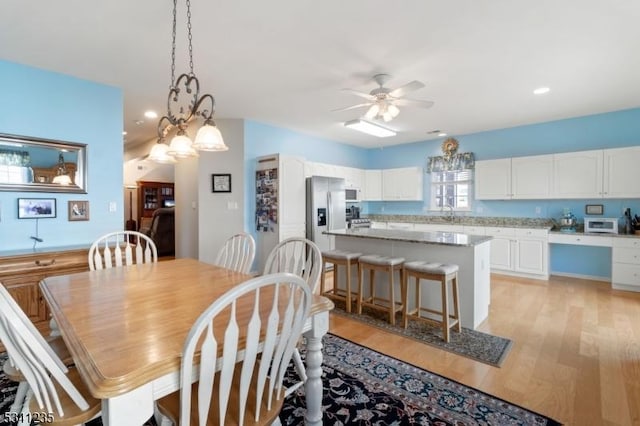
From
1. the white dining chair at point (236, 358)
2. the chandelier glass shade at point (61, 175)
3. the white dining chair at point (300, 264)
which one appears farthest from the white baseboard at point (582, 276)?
the chandelier glass shade at point (61, 175)

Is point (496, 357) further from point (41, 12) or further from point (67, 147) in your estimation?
point (67, 147)

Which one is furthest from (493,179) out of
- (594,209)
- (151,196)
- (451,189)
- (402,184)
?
(151,196)

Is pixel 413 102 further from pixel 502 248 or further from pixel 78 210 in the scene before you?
pixel 78 210

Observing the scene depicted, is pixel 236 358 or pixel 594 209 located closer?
pixel 236 358

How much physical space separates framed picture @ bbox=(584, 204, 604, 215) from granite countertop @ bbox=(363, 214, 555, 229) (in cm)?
46

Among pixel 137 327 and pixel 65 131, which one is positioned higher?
pixel 65 131

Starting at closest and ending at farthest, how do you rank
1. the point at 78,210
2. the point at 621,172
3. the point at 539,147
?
the point at 78,210
the point at 621,172
the point at 539,147

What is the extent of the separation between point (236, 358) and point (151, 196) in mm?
9915

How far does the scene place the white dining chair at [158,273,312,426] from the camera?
3.05ft

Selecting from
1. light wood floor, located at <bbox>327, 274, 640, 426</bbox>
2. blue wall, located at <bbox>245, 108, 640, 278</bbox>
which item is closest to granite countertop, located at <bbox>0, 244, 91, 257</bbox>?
blue wall, located at <bbox>245, 108, 640, 278</bbox>

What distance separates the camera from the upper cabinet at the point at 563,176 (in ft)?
13.9

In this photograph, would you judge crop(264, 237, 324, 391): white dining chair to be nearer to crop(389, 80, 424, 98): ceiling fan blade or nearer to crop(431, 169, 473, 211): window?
crop(389, 80, 424, 98): ceiling fan blade

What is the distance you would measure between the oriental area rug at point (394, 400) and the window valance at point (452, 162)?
15.1 feet

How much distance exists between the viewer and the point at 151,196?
955cm
